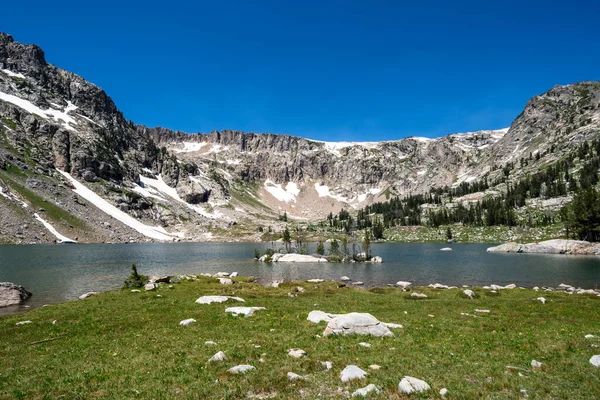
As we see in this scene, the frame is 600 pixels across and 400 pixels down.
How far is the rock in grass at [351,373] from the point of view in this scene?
47.3 feet

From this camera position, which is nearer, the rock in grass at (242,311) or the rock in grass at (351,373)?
the rock in grass at (351,373)

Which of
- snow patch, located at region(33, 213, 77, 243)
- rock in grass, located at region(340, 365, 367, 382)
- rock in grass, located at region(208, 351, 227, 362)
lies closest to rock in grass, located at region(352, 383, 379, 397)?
rock in grass, located at region(340, 365, 367, 382)

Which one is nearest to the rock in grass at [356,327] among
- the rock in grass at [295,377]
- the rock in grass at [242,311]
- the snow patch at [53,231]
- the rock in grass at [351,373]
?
the rock in grass at [351,373]

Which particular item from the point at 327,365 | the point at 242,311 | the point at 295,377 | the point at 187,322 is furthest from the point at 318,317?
the point at 295,377

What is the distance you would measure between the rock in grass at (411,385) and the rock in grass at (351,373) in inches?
69.8

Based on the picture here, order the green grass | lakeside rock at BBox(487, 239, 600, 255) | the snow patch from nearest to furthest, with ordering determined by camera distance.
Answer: the green grass → lakeside rock at BBox(487, 239, 600, 255) → the snow patch

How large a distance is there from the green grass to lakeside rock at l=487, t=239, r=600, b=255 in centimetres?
11372

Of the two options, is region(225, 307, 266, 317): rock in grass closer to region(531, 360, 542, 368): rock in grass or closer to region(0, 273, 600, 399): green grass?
region(0, 273, 600, 399): green grass

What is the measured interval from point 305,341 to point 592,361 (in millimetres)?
14118

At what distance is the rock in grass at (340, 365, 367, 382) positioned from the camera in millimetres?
14430

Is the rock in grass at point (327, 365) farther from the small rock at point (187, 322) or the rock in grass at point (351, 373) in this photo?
the small rock at point (187, 322)

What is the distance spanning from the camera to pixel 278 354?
59.5 ft

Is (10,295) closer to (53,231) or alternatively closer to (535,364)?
(535,364)

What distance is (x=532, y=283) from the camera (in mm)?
64312
